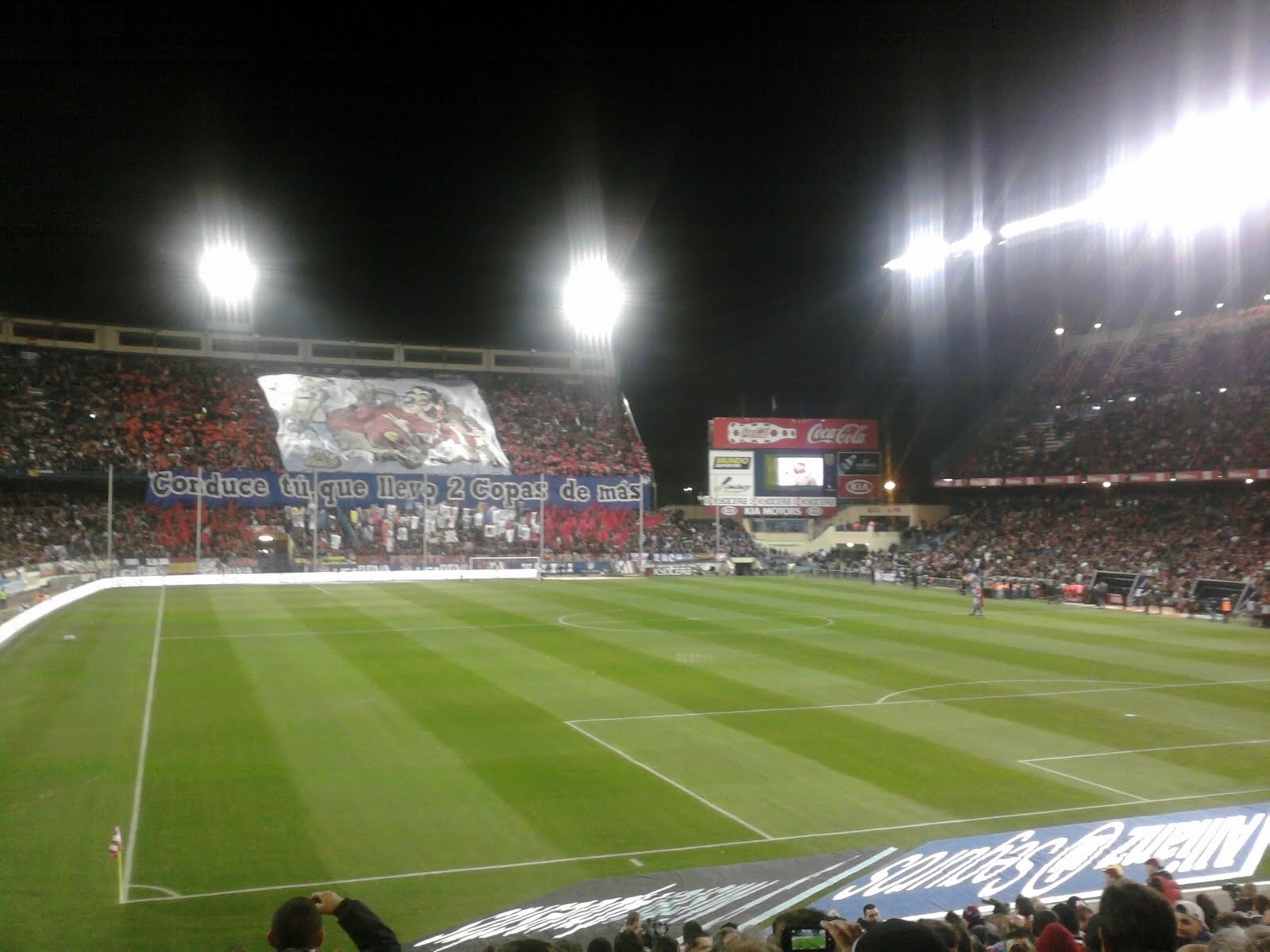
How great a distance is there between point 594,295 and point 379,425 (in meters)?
16.6

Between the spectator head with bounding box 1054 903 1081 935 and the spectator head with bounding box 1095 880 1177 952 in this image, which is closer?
the spectator head with bounding box 1095 880 1177 952

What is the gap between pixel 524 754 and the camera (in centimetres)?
1480

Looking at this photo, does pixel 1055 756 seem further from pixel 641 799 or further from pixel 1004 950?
pixel 1004 950

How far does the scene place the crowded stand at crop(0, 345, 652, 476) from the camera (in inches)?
2066

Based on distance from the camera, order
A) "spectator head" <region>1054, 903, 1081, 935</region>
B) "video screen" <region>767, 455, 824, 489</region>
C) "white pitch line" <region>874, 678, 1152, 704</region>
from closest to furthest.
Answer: "spectator head" <region>1054, 903, 1081, 935</region>, "white pitch line" <region>874, 678, 1152, 704</region>, "video screen" <region>767, 455, 824, 489</region>

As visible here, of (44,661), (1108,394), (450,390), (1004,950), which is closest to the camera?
(1004,950)

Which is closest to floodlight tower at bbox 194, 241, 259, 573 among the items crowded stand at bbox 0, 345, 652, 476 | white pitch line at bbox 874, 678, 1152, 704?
crowded stand at bbox 0, 345, 652, 476

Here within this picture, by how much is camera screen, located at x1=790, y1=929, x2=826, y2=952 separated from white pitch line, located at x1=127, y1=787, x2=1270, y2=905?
6674 millimetres

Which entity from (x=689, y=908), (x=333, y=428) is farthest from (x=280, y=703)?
(x=333, y=428)

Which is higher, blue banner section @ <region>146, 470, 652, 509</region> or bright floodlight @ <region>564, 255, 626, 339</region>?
bright floodlight @ <region>564, 255, 626, 339</region>

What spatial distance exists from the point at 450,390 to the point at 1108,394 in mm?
42102

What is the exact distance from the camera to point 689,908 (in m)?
8.80

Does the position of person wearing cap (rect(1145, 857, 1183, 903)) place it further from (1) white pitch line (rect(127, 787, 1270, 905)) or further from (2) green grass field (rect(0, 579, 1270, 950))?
(1) white pitch line (rect(127, 787, 1270, 905))

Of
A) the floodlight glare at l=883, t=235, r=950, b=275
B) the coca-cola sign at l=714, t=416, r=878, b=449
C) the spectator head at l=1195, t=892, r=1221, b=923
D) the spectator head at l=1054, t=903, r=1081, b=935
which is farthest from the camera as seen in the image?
the coca-cola sign at l=714, t=416, r=878, b=449
